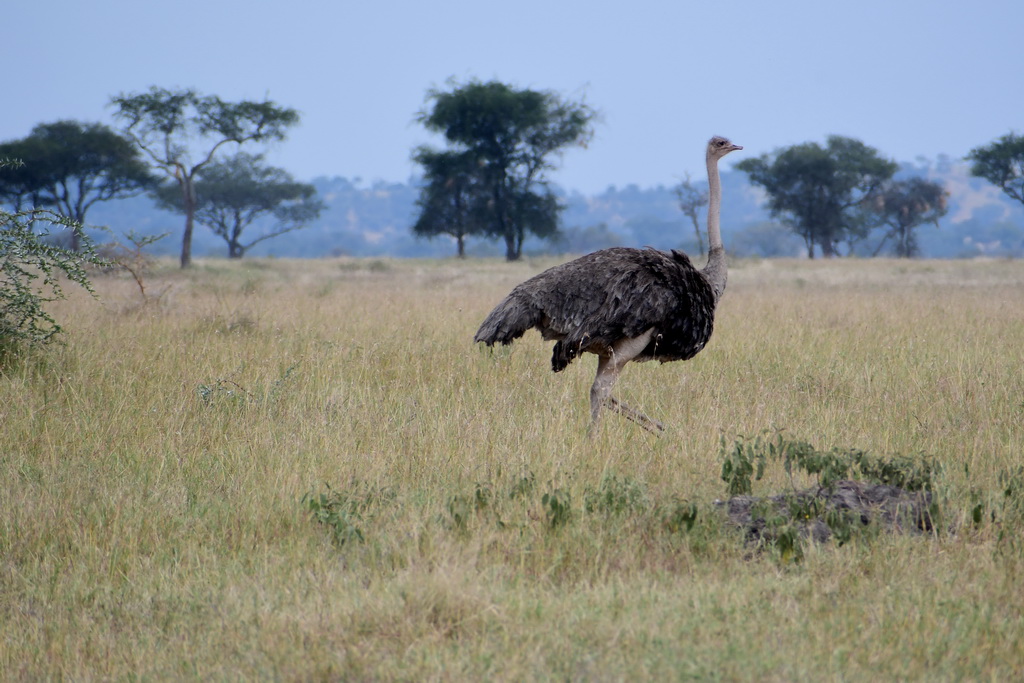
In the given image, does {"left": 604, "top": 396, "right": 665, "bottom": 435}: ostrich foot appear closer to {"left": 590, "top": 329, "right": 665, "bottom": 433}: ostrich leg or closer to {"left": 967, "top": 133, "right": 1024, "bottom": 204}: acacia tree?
{"left": 590, "top": 329, "right": 665, "bottom": 433}: ostrich leg

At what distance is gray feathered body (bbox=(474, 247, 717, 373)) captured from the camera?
211 inches

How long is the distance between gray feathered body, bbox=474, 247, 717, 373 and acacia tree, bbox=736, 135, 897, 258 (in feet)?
120

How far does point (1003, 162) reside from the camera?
127 ft

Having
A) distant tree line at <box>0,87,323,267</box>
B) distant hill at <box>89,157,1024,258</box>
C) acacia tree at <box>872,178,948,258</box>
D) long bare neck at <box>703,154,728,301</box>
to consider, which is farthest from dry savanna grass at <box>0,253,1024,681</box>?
distant hill at <box>89,157,1024,258</box>

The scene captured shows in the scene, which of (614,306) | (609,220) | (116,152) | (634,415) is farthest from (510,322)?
(609,220)

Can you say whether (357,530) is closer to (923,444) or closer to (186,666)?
(186,666)

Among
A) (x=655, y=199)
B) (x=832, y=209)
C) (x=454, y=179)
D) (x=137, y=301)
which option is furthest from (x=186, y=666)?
(x=655, y=199)

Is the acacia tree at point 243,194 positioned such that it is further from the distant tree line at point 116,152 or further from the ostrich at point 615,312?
the ostrich at point 615,312

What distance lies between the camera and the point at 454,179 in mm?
36719

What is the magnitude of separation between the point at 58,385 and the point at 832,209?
39602 millimetres

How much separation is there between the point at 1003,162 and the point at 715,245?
37.5 meters

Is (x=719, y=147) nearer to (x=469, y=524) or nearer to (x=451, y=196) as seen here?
(x=469, y=524)

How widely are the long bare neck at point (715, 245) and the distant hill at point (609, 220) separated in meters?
91.3

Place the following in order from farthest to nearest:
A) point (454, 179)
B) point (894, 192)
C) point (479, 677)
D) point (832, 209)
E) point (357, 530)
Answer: point (894, 192)
point (832, 209)
point (454, 179)
point (357, 530)
point (479, 677)
